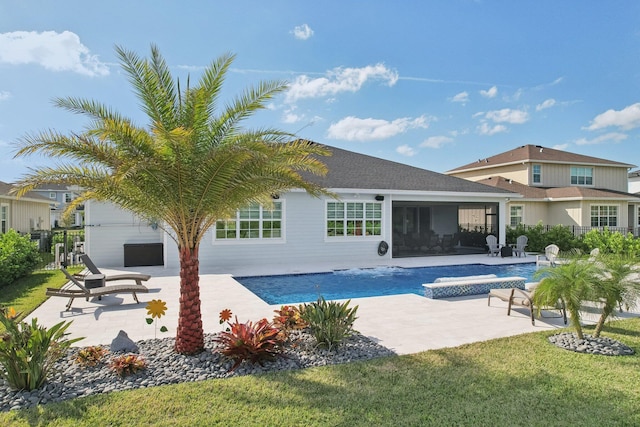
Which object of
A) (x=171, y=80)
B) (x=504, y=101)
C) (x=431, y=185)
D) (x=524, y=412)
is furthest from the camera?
(x=504, y=101)

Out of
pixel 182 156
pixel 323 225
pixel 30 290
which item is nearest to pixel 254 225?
pixel 323 225

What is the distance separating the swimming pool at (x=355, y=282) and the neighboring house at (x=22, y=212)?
15.3m

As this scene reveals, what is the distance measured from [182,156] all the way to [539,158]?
99.9 ft

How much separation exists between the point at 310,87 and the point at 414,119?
11.9 meters

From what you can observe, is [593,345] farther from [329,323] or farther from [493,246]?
[493,246]

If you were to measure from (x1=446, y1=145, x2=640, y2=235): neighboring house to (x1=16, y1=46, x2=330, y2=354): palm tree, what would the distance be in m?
23.7

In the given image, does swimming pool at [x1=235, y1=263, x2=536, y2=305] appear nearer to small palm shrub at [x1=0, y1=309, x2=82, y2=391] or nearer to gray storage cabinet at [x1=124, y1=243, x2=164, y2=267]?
gray storage cabinet at [x1=124, y1=243, x2=164, y2=267]

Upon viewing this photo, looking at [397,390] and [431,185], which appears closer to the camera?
[397,390]

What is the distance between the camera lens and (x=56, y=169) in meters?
5.47

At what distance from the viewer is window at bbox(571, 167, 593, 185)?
30789 millimetres

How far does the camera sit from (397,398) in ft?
14.3

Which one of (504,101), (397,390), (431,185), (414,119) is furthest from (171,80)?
(504,101)

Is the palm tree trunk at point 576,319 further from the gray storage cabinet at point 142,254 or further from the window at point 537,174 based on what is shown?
the window at point 537,174

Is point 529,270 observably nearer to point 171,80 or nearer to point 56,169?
point 171,80
